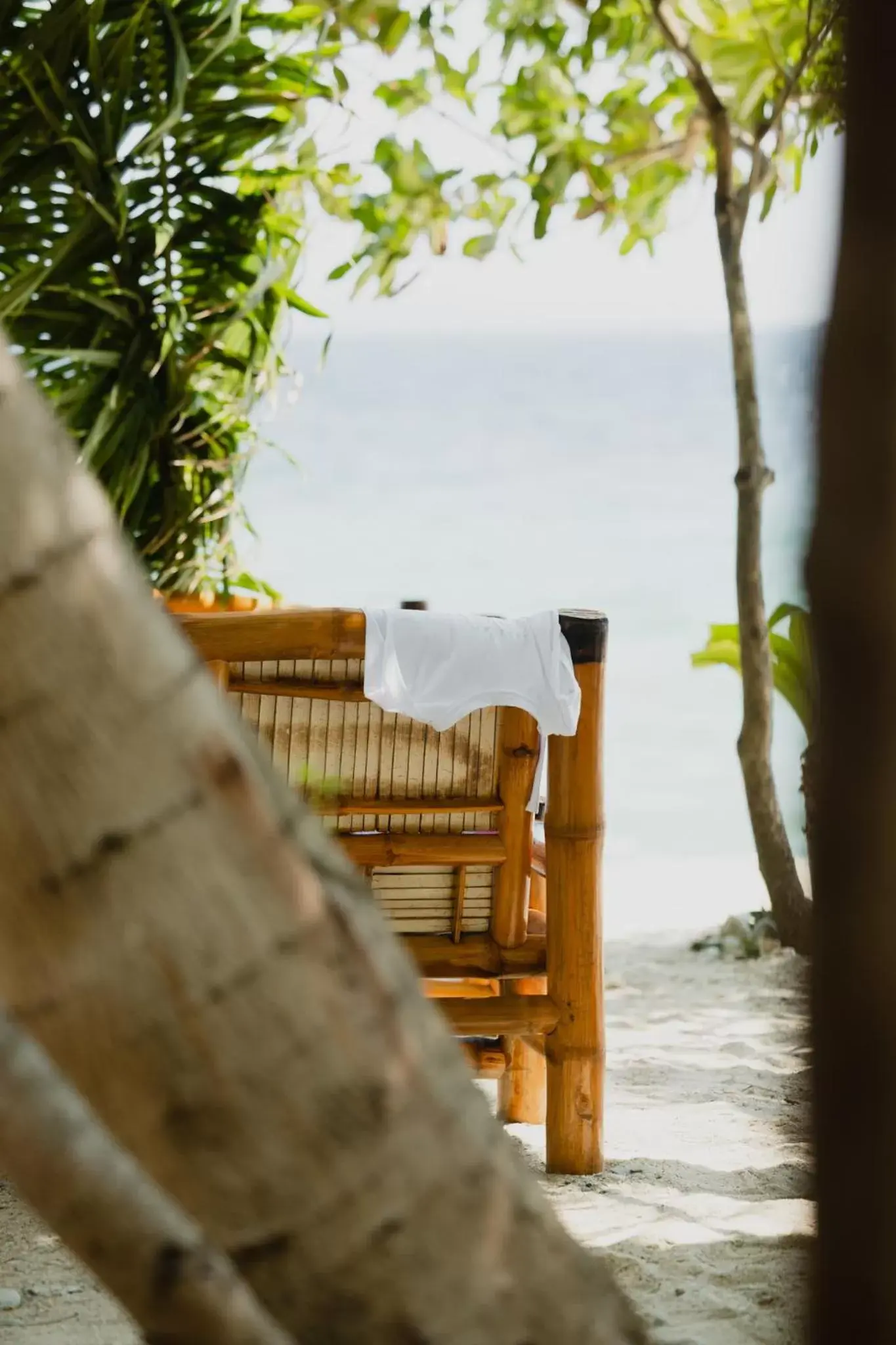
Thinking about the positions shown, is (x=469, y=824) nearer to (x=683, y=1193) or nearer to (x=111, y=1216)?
(x=683, y=1193)

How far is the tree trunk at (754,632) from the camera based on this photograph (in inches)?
138

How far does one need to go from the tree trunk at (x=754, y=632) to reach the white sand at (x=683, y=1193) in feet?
0.89

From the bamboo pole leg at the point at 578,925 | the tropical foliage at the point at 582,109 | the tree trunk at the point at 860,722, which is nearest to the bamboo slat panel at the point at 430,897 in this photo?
the bamboo pole leg at the point at 578,925

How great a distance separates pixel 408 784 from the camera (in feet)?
7.13

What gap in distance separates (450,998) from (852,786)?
1866 millimetres

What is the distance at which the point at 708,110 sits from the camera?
11.0 ft

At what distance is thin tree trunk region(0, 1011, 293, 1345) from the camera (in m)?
0.44

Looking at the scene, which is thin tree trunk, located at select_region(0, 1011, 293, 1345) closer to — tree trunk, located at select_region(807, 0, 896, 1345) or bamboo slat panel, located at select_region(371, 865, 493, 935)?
tree trunk, located at select_region(807, 0, 896, 1345)

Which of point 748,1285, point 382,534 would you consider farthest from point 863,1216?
point 382,534

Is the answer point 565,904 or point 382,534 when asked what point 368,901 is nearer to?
point 565,904

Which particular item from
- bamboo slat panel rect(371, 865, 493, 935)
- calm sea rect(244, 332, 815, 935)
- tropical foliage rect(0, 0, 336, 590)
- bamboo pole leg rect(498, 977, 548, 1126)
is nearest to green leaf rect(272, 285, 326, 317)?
tropical foliage rect(0, 0, 336, 590)

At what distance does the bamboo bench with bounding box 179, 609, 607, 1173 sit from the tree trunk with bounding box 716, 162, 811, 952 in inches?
55.9

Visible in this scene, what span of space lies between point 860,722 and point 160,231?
10.6 ft

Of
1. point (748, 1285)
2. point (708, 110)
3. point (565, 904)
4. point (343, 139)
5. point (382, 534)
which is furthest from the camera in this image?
point (382, 534)
